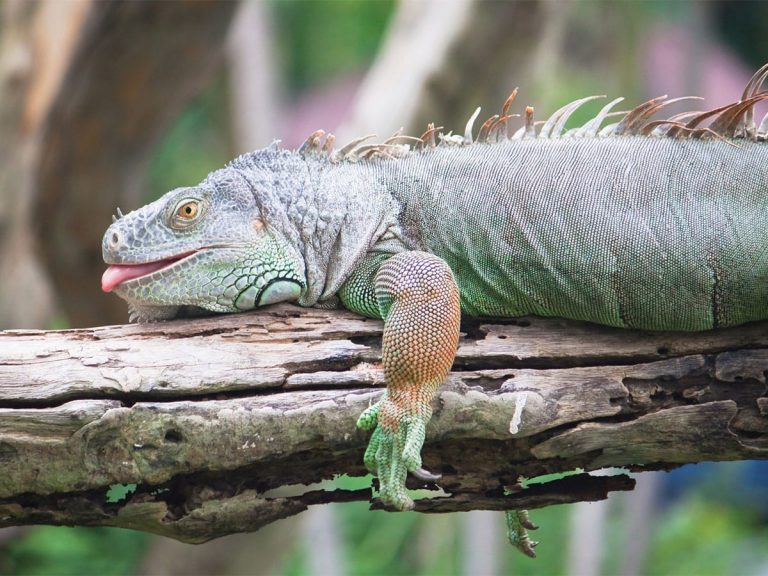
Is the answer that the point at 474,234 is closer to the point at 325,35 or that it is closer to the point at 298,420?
the point at 298,420

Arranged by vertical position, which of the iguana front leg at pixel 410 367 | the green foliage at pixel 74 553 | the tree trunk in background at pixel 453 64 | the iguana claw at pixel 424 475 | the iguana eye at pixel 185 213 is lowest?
the green foliage at pixel 74 553

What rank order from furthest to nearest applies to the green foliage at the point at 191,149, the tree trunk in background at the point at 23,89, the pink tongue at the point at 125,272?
1. the green foliage at the point at 191,149
2. the tree trunk in background at the point at 23,89
3. the pink tongue at the point at 125,272

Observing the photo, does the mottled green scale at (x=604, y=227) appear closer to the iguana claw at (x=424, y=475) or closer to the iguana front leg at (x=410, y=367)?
the iguana front leg at (x=410, y=367)

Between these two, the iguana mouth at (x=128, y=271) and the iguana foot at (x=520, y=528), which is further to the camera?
the iguana foot at (x=520, y=528)

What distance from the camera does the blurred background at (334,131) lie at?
9.47 m

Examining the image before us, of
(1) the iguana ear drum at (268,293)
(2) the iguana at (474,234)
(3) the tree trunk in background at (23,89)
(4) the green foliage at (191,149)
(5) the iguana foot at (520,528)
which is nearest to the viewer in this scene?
(2) the iguana at (474,234)

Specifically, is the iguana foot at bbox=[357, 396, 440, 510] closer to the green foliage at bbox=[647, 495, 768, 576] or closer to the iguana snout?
the iguana snout

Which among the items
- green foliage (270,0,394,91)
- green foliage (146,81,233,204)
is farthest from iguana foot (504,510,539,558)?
green foliage (270,0,394,91)

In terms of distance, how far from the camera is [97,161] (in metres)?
9.85

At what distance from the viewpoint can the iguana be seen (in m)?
4.69

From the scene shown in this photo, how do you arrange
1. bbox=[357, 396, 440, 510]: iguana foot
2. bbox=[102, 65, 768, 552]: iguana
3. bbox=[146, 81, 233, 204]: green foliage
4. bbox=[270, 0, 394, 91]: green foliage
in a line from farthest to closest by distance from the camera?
bbox=[146, 81, 233, 204]: green foliage
bbox=[270, 0, 394, 91]: green foliage
bbox=[102, 65, 768, 552]: iguana
bbox=[357, 396, 440, 510]: iguana foot

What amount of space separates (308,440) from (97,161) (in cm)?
661

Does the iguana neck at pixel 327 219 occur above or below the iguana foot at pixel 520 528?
above

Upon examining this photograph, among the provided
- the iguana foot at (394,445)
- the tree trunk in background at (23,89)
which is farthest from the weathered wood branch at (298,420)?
the tree trunk in background at (23,89)
